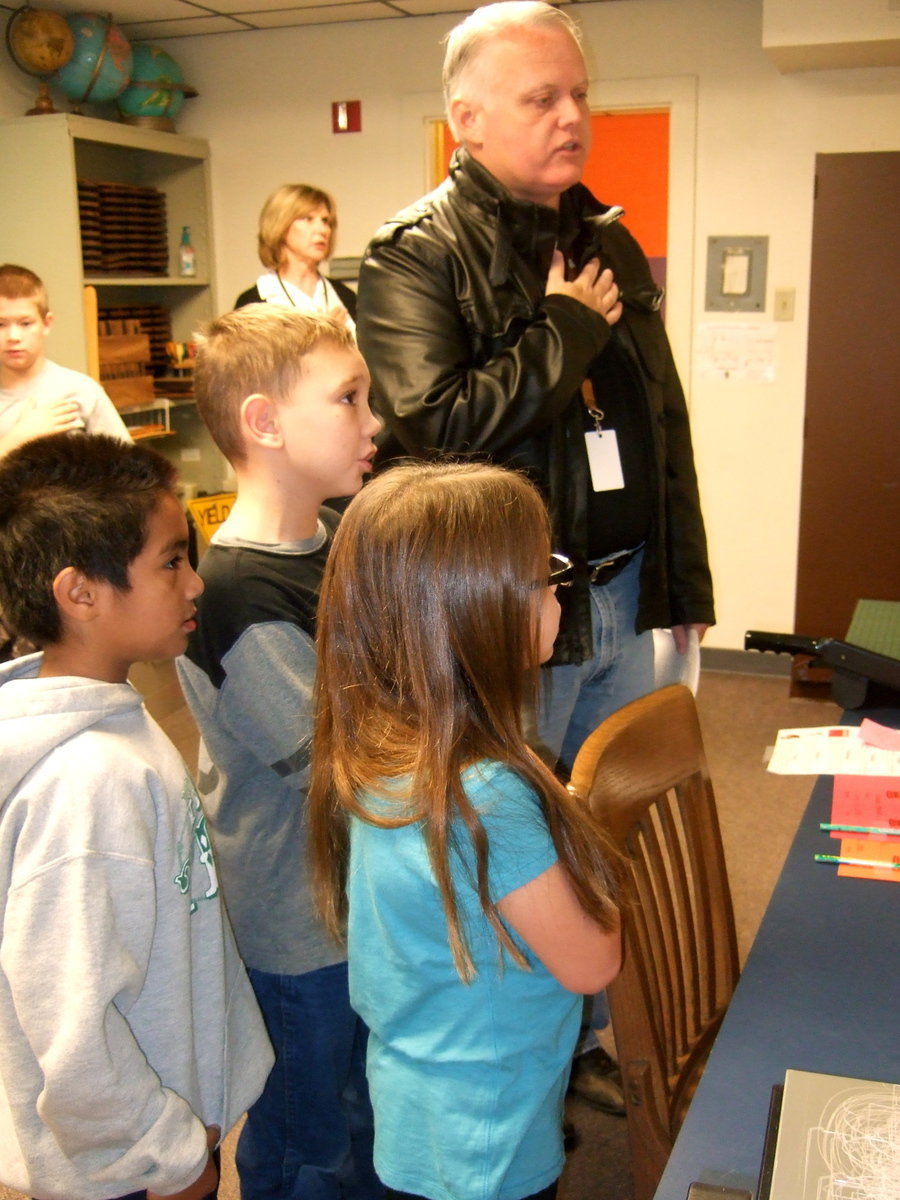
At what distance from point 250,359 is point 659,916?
0.81 m

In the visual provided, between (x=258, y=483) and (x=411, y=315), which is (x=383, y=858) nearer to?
(x=258, y=483)

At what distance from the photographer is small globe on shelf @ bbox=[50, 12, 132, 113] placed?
4121mm

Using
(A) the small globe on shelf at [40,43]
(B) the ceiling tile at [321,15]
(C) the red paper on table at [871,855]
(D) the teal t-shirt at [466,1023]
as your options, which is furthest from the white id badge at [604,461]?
(A) the small globe on shelf at [40,43]

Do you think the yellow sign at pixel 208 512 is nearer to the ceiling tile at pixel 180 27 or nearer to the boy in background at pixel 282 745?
the ceiling tile at pixel 180 27

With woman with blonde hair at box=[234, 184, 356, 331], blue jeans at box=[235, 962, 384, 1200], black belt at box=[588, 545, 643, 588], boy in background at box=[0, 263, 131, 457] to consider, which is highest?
woman with blonde hair at box=[234, 184, 356, 331]

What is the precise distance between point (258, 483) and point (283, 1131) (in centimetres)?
80

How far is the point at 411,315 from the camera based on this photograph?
5.41ft

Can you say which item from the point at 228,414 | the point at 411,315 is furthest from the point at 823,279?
the point at 228,414

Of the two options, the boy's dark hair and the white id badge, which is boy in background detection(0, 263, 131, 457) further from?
the boy's dark hair

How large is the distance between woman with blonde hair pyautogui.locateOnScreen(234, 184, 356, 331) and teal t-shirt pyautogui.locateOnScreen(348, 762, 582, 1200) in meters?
2.98

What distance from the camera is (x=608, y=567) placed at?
5.88ft

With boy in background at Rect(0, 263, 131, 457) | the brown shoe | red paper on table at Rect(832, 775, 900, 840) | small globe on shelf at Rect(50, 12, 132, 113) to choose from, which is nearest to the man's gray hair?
red paper on table at Rect(832, 775, 900, 840)

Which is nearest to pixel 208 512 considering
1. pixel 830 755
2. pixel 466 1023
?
pixel 830 755

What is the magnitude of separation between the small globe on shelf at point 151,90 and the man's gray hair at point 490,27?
124 inches
